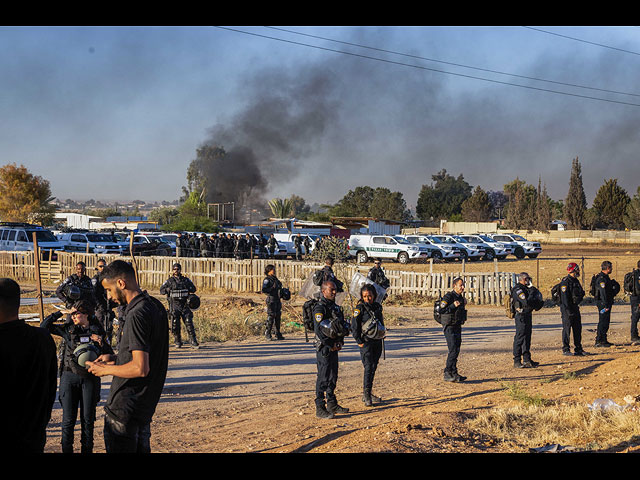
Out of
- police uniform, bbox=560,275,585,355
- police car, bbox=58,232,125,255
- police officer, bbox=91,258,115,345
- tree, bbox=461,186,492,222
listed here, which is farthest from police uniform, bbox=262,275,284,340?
tree, bbox=461,186,492,222

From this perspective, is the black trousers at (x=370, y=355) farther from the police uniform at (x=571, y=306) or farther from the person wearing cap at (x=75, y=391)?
the police uniform at (x=571, y=306)

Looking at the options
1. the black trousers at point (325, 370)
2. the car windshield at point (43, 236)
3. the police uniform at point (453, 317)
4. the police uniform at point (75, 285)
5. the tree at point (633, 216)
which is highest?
the tree at point (633, 216)

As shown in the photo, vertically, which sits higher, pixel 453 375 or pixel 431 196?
pixel 431 196

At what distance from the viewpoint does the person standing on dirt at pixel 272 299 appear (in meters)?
13.3

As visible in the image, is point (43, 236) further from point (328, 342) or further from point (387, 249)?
point (328, 342)

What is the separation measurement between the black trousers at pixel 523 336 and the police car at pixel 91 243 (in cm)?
2419

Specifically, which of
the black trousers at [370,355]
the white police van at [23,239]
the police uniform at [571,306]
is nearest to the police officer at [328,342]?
the black trousers at [370,355]

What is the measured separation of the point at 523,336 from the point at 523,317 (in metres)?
0.43

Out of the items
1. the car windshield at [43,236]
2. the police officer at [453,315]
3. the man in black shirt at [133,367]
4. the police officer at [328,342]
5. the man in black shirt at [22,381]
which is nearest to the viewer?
the man in black shirt at [22,381]

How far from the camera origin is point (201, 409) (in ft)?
28.2

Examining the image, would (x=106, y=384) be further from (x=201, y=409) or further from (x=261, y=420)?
(x=261, y=420)
